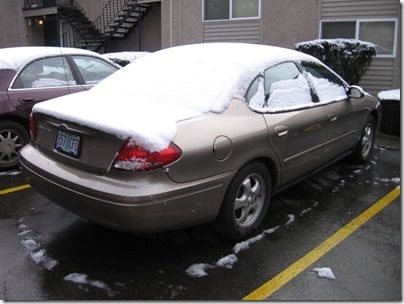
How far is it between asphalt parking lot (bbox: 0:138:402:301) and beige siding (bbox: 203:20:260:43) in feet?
30.7

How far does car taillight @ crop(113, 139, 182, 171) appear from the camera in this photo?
113 inches

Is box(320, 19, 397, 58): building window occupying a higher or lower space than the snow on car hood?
higher

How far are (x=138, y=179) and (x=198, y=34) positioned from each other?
39.1 ft

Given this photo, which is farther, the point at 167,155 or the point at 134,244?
the point at 134,244

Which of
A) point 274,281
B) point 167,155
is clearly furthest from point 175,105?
point 274,281

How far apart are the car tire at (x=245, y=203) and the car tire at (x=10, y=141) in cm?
327

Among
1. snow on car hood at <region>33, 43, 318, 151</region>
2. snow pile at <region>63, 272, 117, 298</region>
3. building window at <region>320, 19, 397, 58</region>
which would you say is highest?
building window at <region>320, 19, 397, 58</region>

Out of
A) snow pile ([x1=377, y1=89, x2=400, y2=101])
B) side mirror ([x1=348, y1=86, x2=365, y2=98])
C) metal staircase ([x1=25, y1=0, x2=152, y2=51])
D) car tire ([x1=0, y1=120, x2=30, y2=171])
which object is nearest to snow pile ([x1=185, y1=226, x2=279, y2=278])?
side mirror ([x1=348, y1=86, x2=365, y2=98])

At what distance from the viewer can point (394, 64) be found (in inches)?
421

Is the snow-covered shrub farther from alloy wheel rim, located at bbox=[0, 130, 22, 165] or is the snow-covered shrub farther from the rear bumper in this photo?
the rear bumper

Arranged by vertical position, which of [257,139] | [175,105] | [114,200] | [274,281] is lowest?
[274,281]

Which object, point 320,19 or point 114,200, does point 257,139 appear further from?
point 320,19

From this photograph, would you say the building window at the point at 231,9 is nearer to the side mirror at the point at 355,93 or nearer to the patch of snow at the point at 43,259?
the side mirror at the point at 355,93

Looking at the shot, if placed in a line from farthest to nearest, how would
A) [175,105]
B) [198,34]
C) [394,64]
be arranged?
[198,34], [394,64], [175,105]
